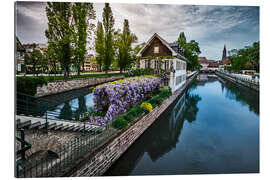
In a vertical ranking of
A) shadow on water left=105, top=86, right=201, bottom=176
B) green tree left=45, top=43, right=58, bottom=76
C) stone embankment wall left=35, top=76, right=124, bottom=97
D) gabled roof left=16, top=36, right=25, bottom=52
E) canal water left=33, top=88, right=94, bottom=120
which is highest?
green tree left=45, top=43, right=58, bottom=76

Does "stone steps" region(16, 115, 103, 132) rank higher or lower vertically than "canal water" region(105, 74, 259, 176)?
higher

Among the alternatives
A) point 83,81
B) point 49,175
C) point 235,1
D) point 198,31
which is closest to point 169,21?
point 198,31

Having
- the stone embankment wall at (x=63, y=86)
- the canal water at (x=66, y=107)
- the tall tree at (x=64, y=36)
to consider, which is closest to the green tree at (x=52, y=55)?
the tall tree at (x=64, y=36)

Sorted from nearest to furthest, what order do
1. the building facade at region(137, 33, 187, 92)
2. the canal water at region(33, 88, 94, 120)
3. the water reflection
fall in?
the canal water at region(33, 88, 94, 120) → the water reflection → the building facade at region(137, 33, 187, 92)

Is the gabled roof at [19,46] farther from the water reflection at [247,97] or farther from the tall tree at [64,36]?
the water reflection at [247,97]

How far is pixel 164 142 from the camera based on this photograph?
18.8ft

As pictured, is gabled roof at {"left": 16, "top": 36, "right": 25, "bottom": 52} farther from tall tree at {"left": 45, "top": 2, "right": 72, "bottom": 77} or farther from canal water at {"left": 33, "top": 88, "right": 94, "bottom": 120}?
tall tree at {"left": 45, "top": 2, "right": 72, "bottom": 77}

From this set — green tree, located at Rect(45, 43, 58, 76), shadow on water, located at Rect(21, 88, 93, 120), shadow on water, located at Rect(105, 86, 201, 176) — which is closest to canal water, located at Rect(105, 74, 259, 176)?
shadow on water, located at Rect(105, 86, 201, 176)

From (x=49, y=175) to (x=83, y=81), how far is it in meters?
13.0

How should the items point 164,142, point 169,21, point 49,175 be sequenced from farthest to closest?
1. point 164,142
2. point 169,21
3. point 49,175

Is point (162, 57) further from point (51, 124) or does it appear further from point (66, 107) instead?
point (51, 124)
